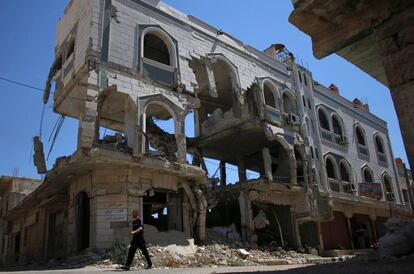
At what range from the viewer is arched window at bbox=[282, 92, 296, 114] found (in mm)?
23625

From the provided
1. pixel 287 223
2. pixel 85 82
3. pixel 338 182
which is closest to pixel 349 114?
pixel 338 182

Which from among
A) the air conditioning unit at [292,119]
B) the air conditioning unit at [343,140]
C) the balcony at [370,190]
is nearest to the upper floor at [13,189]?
the air conditioning unit at [292,119]

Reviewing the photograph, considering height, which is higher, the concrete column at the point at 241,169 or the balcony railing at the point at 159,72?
the balcony railing at the point at 159,72

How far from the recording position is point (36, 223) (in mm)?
20500

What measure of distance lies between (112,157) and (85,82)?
3298mm

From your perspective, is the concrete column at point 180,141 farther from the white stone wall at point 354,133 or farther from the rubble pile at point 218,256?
the white stone wall at point 354,133

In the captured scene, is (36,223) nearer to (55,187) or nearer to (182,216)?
(55,187)

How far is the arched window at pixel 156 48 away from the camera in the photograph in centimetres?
1794

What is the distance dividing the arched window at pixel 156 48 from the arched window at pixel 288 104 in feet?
27.7

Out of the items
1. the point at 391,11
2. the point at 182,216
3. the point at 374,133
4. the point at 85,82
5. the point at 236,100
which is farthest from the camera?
the point at 374,133

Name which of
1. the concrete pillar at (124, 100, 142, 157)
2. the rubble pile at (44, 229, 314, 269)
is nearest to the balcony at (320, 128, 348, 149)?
the rubble pile at (44, 229, 314, 269)

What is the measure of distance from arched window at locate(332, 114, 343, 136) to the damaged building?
7 cm

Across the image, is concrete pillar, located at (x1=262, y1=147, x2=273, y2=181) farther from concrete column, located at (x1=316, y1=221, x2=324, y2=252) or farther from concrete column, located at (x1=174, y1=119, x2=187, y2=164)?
concrete column, located at (x1=174, y1=119, x2=187, y2=164)

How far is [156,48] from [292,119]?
903cm
